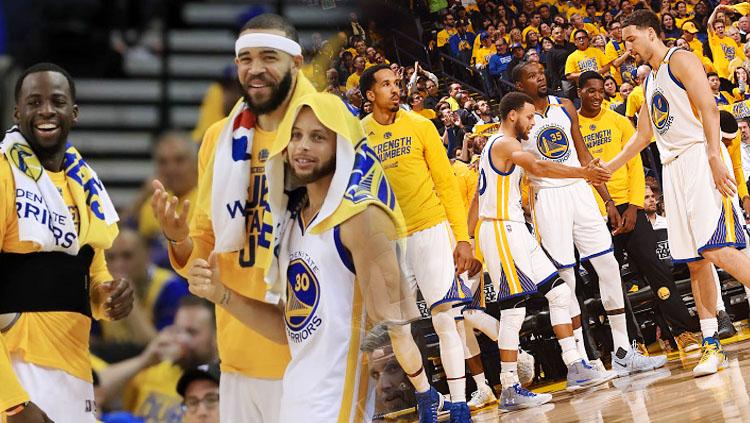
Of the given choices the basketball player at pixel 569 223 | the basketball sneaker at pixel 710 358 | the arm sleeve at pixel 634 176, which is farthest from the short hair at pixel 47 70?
the arm sleeve at pixel 634 176

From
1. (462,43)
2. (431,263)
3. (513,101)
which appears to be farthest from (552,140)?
(431,263)

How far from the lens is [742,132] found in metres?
3.55

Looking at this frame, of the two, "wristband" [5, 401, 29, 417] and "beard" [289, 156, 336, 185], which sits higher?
"beard" [289, 156, 336, 185]

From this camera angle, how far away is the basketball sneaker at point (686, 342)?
3.21 meters

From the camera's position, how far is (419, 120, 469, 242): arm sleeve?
1.21 meters

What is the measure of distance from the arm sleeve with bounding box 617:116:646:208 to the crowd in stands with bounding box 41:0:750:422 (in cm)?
33

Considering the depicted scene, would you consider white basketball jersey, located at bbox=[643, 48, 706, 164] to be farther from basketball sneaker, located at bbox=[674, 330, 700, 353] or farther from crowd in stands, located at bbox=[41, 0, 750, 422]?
basketball sneaker, located at bbox=[674, 330, 700, 353]

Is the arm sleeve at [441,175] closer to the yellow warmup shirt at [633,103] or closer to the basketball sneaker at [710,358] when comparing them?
the basketball sneaker at [710,358]

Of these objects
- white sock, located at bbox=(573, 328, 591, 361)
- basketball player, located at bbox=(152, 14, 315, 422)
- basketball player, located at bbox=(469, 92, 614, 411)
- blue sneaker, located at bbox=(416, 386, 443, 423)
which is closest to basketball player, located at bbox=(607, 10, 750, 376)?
basketball player, located at bbox=(469, 92, 614, 411)

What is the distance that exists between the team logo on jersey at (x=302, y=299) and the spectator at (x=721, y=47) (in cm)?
299

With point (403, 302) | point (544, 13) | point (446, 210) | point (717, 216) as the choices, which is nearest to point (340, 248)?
point (403, 302)

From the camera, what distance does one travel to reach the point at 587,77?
10.2 feet

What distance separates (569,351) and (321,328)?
82.2 inches

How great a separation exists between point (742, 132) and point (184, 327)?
3.17 metres
